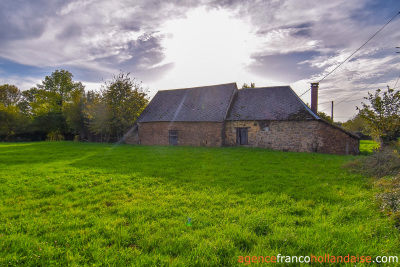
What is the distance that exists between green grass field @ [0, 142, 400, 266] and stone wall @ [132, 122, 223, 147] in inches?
495

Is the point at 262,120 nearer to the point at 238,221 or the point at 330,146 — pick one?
the point at 330,146

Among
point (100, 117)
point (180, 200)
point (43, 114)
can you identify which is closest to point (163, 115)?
point (100, 117)

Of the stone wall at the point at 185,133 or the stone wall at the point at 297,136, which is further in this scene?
the stone wall at the point at 185,133

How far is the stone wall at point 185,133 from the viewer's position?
→ 2050 cm

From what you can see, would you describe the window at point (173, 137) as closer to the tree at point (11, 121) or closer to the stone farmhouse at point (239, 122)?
the stone farmhouse at point (239, 122)

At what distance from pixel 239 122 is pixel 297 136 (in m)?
5.45

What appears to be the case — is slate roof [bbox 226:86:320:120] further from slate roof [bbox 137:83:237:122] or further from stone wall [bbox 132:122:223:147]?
→ stone wall [bbox 132:122:223:147]

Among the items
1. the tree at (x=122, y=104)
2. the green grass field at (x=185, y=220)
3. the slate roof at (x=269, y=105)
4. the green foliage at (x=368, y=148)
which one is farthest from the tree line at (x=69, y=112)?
the green foliage at (x=368, y=148)

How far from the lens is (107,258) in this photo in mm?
3193

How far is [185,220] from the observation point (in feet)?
14.6

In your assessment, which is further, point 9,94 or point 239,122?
point 9,94

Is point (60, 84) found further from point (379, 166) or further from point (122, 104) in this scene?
point (379, 166)

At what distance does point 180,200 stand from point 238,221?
1.92 meters

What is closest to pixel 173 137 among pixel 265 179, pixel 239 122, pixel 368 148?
pixel 239 122
